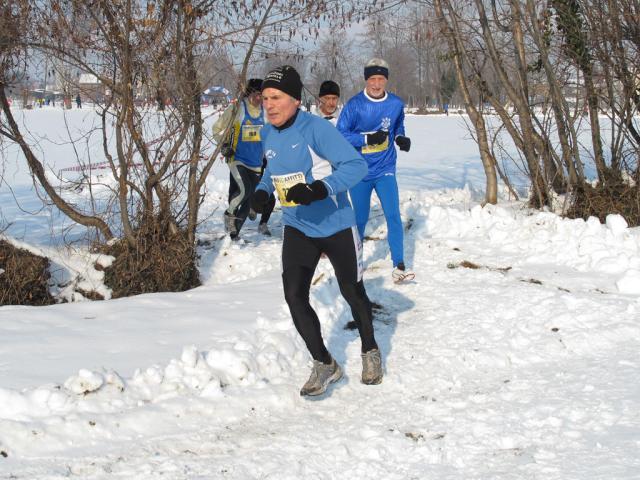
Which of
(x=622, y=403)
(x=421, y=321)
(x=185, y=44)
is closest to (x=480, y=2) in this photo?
(x=185, y=44)

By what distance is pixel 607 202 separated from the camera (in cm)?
791

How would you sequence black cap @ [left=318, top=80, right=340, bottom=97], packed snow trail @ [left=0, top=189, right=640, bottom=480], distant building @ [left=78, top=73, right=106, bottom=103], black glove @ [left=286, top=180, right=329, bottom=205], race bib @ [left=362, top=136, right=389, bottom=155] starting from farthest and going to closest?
black cap @ [left=318, top=80, right=340, bottom=97], race bib @ [left=362, top=136, right=389, bottom=155], distant building @ [left=78, top=73, right=106, bottom=103], black glove @ [left=286, top=180, right=329, bottom=205], packed snow trail @ [left=0, top=189, right=640, bottom=480]

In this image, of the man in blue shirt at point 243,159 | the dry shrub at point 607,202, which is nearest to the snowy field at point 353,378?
the dry shrub at point 607,202

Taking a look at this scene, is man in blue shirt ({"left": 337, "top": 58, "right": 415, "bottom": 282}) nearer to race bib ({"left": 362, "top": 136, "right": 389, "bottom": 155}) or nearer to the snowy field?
race bib ({"left": 362, "top": 136, "right": 389, "bottom": 155})

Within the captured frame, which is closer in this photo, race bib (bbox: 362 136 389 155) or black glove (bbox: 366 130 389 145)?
black glove (bbox: 366 130 389 145)

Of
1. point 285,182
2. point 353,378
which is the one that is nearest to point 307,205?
point 285,182

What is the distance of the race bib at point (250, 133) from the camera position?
785cm

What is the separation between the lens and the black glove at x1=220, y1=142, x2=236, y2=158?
25.2 feet

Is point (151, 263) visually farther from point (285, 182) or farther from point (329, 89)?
point (285, 182)

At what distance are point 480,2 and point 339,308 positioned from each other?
4670 millimetres

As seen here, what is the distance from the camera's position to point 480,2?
8523 millimetres

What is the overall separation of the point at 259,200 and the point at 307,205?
10.7 inches

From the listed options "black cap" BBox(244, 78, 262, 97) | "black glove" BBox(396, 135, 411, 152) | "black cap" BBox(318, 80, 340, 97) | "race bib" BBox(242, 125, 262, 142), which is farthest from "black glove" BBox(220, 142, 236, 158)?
"black glove" BBox(396, 135, 411, 152)

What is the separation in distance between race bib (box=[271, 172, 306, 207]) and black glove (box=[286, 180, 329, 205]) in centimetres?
25
